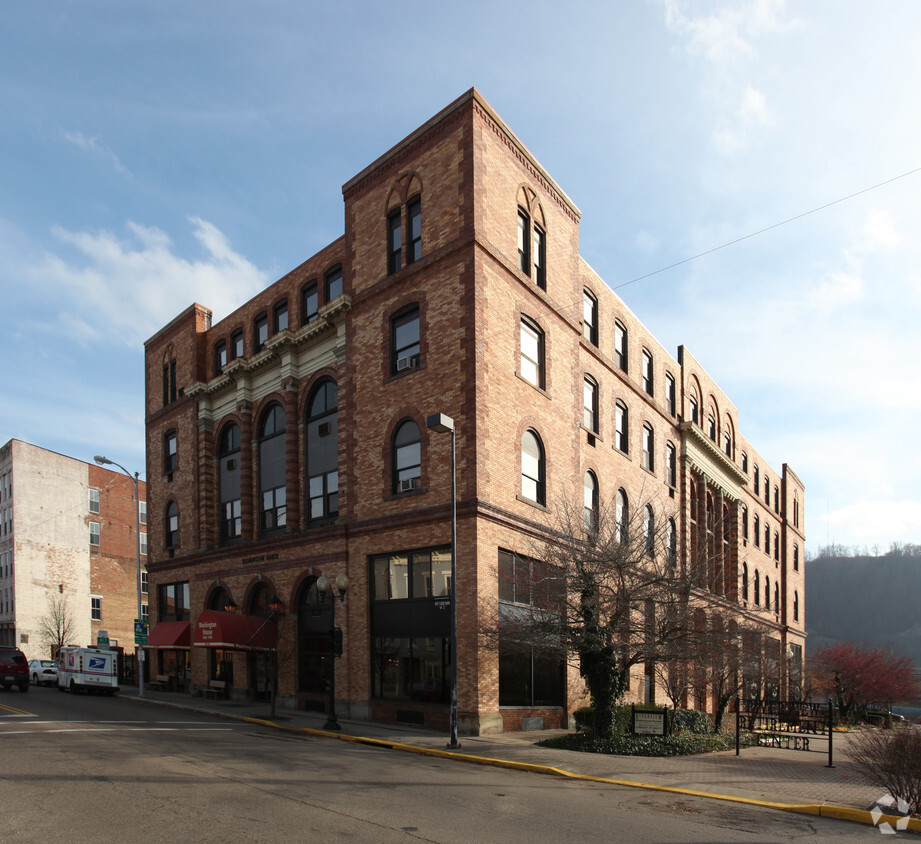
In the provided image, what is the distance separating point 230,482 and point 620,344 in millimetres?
18397

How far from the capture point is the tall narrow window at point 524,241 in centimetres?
2558

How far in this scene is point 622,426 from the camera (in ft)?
109

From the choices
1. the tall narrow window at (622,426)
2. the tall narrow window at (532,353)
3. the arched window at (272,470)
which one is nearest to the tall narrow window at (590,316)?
the tall narrow window at (622,426)

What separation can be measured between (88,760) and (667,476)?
97.8 ft

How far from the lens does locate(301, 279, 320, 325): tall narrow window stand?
98.9 feet

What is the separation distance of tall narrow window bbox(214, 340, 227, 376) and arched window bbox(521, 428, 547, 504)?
17230 mm

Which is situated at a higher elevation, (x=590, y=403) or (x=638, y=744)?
(x=590, y=403)

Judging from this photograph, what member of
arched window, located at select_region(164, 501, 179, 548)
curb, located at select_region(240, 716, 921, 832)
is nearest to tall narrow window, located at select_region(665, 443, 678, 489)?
curb, located at select_region(240, 716, 921, 832)

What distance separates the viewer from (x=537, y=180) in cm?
2666

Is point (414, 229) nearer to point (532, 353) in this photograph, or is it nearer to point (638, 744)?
point (532, 353)

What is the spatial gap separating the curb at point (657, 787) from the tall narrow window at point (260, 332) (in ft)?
57.2

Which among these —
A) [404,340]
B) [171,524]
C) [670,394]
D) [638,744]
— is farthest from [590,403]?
[171,524]

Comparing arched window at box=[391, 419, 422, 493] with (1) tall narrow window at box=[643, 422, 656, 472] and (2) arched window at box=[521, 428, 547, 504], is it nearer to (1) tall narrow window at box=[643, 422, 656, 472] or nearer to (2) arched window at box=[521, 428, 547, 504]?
(2) arched window at box=[521, 428, 547, 504]

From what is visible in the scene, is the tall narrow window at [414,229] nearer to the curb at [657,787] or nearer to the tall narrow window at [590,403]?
the tall narrow window at [590,403]
